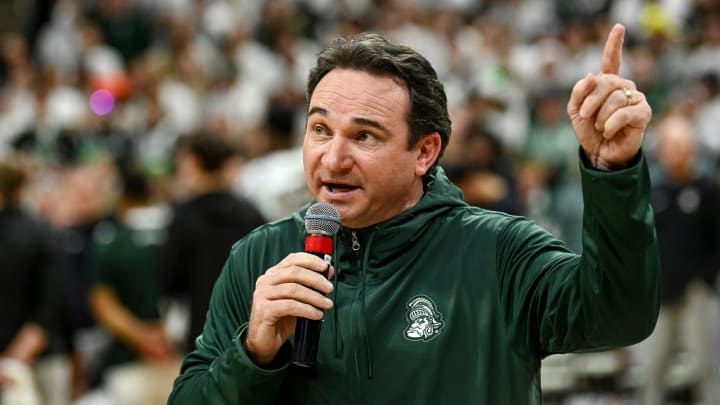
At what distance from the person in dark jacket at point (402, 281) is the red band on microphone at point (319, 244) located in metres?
0.06

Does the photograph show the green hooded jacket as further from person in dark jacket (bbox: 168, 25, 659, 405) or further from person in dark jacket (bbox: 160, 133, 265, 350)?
person in dark jacket (bbox: 160, 133, 265, 350)

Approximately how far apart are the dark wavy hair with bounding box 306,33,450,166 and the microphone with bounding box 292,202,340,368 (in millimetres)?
338

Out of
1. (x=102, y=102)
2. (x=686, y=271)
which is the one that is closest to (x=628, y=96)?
(x=686, y=271)

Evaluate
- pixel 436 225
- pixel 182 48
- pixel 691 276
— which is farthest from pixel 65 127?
pixel 436 225

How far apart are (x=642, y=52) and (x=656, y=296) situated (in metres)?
12.0

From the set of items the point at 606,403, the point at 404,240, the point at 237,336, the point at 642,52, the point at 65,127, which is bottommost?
the point at 606,403

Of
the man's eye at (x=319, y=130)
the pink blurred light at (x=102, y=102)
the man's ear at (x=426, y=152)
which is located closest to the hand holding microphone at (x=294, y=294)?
the man's eye at (x=319, y=130)

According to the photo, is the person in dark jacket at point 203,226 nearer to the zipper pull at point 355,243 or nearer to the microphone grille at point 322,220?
the zipper pull at point 355,243

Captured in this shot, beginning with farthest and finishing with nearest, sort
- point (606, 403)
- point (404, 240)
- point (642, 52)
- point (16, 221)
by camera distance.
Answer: point (642, 52) → point (606, 403) → point (16, 221) → point (404, 240)

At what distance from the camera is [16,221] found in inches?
283

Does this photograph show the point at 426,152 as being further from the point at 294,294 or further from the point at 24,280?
the point at 24,280

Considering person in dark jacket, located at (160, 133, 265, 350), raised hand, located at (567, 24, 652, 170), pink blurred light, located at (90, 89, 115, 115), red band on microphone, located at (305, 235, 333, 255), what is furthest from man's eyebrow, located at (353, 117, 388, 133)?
pink blurred light, located at (90, 89, 115, 115)

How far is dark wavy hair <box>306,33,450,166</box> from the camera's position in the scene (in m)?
2.96

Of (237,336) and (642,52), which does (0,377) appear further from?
(642,52)
